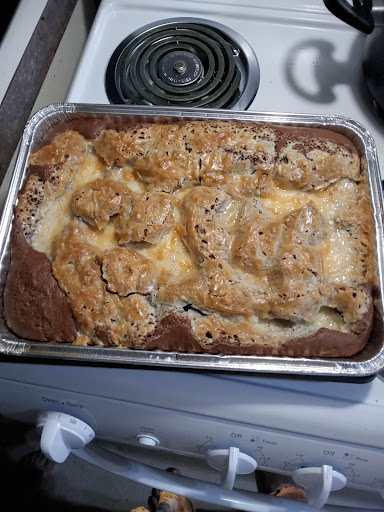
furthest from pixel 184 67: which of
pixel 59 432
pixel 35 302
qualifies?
pixel 59 432

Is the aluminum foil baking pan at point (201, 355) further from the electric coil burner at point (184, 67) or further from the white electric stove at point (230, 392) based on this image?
the electric coil burner at point (184, 67)

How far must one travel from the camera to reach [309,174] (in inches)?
42.9

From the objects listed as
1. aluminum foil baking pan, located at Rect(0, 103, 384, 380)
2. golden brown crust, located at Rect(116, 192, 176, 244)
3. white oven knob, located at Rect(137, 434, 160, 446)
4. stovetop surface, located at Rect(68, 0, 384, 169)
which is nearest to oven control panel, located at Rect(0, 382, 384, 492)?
white oven knob, located at Rect(137, 434, 160, 446)

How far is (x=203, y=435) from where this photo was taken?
3.36 feet

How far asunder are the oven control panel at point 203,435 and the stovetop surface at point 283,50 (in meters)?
0.89

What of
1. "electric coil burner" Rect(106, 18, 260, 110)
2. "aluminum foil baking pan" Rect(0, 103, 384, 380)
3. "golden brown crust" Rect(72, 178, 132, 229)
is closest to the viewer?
"aluminum foil baking pan" Rect(0, 103, 384, 380)

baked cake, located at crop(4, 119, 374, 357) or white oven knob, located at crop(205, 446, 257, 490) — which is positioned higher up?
baked cake, located at crop(4, 119, 374, 357)

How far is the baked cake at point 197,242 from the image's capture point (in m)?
0.99

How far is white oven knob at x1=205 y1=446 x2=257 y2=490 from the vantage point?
101 centimetres

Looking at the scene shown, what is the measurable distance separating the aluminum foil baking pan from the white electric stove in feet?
0.15

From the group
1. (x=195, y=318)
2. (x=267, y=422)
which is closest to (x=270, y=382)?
(x=267, y=422)

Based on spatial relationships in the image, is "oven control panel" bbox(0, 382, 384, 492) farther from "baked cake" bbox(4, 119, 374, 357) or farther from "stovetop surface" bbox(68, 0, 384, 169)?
"stovetop surface" bbox(68, 0, 384, 169)

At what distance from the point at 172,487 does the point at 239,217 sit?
756 mm

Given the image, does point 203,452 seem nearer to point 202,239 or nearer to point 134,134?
point 202,239
